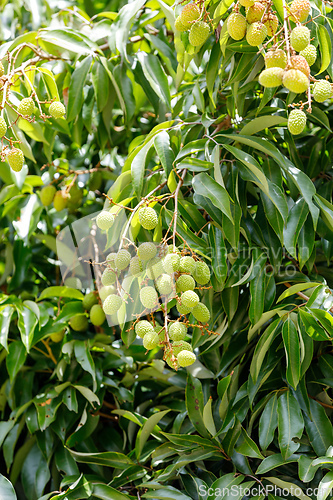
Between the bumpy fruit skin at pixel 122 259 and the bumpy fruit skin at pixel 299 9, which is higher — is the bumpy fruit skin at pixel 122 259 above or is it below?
below

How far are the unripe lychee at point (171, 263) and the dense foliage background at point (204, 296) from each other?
0.46 feet

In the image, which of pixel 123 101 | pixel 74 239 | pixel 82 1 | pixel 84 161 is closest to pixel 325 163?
pixel 123 101

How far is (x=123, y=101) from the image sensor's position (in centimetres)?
123

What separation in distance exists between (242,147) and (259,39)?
0.35 metres

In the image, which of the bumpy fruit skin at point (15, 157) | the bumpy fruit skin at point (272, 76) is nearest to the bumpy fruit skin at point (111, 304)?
the bumpy fruit skin at point (15, 157)

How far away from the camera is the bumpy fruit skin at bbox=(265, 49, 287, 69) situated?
62 cm

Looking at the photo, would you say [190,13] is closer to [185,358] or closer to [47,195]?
[185,358]

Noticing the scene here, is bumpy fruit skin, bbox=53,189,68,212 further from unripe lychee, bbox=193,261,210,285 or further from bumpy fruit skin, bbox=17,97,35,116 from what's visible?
unripe lychee, bbox=193,261,210,285

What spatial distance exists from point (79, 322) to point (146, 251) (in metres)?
0.58

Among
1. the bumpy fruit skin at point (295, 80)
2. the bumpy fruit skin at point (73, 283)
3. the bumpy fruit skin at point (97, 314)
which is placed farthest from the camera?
the bumpy fruit skin at point (73, 283)

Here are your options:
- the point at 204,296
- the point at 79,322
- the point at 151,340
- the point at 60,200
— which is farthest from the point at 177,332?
the point at 60,200

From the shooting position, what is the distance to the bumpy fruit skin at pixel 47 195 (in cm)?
142

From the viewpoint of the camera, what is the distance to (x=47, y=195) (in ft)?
4.66

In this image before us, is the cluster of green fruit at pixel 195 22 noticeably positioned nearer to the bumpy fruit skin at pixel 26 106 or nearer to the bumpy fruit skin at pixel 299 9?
the bumpy fruit skin at pixel 299 9
